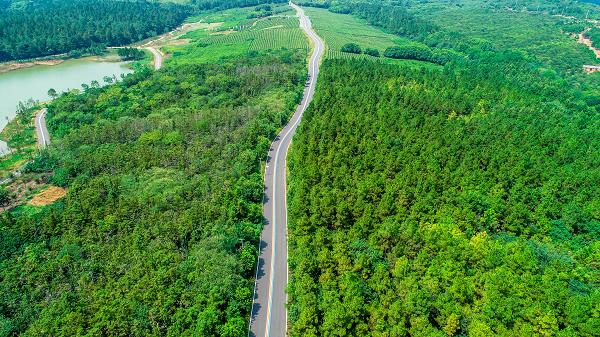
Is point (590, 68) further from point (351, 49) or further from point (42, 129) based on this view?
point (42, 129)

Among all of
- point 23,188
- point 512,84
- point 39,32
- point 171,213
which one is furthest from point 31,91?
point 512,84

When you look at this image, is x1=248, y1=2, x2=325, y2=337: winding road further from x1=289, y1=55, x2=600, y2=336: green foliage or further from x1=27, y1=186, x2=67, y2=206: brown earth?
x1=27, y1=186, x2=67, y2=206: brown earth

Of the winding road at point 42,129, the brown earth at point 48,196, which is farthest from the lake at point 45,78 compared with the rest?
the brown earth at point 48,196

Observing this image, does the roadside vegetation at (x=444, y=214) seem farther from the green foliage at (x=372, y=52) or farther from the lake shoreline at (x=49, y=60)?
the lake shoreline at (x=49, y=60)

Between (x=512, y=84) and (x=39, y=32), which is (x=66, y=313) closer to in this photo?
(x=512, y=84)

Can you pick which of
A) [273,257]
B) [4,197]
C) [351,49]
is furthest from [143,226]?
[351,49]

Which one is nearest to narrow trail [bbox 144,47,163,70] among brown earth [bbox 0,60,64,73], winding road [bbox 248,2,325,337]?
brown earth [bbox 0,60,64,73]
